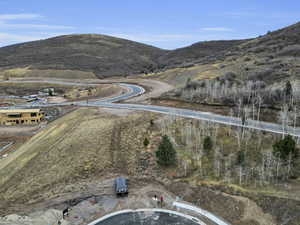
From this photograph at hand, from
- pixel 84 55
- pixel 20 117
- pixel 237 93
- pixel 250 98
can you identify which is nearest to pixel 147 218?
pixel 250 98

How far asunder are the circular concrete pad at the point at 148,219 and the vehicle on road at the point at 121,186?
2.41 m

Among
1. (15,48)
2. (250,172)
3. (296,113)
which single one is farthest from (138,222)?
(15,48)

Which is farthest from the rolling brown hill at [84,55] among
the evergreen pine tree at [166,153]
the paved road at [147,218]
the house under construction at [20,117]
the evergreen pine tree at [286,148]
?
the evergreen pine tree at [286,148]

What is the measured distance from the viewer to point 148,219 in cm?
2141

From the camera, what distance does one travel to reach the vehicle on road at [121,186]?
2416 centimetres

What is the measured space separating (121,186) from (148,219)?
4726 mm

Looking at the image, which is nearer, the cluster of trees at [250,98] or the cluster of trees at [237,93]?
the cluster of trees at [250,98]

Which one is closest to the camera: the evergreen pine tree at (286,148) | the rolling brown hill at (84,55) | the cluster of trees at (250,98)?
the evergreen pine tree at (286,148)

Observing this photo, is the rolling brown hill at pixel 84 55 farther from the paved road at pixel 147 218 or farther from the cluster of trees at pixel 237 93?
the paved road at pixel 147 218

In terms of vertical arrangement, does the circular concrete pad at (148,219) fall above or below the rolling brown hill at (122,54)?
below

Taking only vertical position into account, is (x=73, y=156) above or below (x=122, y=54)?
below

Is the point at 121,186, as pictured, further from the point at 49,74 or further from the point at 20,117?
the point at 49,74

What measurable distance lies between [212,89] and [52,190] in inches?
1245

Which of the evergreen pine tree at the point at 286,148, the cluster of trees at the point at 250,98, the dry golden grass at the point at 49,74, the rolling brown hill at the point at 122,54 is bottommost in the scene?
the evergreen pine tree at the point at 286,148
